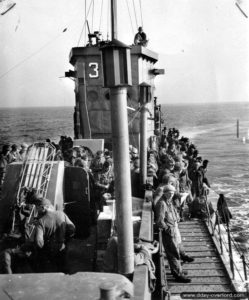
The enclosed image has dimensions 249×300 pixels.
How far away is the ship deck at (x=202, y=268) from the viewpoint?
6.46m

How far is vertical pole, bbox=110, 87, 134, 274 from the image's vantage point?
12.5 feet

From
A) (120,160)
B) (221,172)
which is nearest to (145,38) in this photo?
(120,160)

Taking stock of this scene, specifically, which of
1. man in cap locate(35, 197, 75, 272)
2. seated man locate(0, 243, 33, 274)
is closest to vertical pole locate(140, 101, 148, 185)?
man in cap locate(35, 197, 75, 272)

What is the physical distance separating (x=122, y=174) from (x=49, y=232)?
5.66 ft

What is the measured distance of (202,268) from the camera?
727 cm

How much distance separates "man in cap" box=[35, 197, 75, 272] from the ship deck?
223 cm

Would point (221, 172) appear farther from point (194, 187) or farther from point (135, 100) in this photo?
point (194, 187)

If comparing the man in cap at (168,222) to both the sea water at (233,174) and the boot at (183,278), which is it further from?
the sea water at (233,174)

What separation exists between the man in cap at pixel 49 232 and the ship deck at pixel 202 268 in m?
2.23

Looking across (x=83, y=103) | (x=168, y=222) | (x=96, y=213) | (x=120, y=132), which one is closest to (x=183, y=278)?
(x=168, y=222)

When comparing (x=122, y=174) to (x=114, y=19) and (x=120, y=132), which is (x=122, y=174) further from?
(x=114, y=19)

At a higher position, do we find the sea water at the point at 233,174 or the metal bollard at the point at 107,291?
the metal bollard at the point at 107,291

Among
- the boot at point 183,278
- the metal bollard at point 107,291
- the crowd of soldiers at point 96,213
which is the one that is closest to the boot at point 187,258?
the crowd of soldiers at point 96,213

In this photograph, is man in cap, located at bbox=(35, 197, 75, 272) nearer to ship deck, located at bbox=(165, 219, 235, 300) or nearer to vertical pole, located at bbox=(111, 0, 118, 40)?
ship deck, located at bbox=(165, 219, 235, 300)
